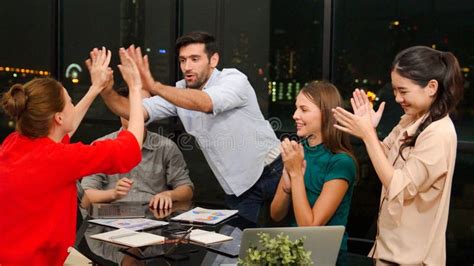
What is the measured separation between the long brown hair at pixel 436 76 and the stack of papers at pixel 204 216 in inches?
36.3

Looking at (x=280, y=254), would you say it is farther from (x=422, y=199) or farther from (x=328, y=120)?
(x=328, y=120)

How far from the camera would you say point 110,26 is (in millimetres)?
5348

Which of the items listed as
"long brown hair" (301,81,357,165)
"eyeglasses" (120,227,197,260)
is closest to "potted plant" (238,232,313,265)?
"eyeglasses" (120,227,197,260)

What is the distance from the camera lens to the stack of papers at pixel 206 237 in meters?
2.06

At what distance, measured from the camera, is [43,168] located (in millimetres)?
1736

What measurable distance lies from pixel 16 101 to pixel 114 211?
924mm

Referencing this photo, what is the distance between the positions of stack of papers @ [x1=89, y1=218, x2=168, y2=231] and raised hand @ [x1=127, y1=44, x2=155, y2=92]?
589 mm

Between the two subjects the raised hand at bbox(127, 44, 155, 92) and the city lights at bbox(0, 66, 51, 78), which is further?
the city lights at bbox(0, 66, 51, 78)

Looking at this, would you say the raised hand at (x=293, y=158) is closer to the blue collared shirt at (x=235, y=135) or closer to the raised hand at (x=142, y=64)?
the raised hand at (x=142, y=64)

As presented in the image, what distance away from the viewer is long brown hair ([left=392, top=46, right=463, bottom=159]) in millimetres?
1822

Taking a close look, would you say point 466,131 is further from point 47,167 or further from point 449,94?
point 47,167

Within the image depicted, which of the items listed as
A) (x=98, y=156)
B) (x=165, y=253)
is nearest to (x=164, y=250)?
(x=165, y=253)

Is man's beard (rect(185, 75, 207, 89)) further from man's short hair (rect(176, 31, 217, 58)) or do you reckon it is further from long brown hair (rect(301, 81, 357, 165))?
long brown hair (rect(301, 81, 357, 165))

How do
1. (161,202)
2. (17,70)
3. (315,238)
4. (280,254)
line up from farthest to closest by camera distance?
(17,70) < (161,202) < (315,238) < (280,254)
